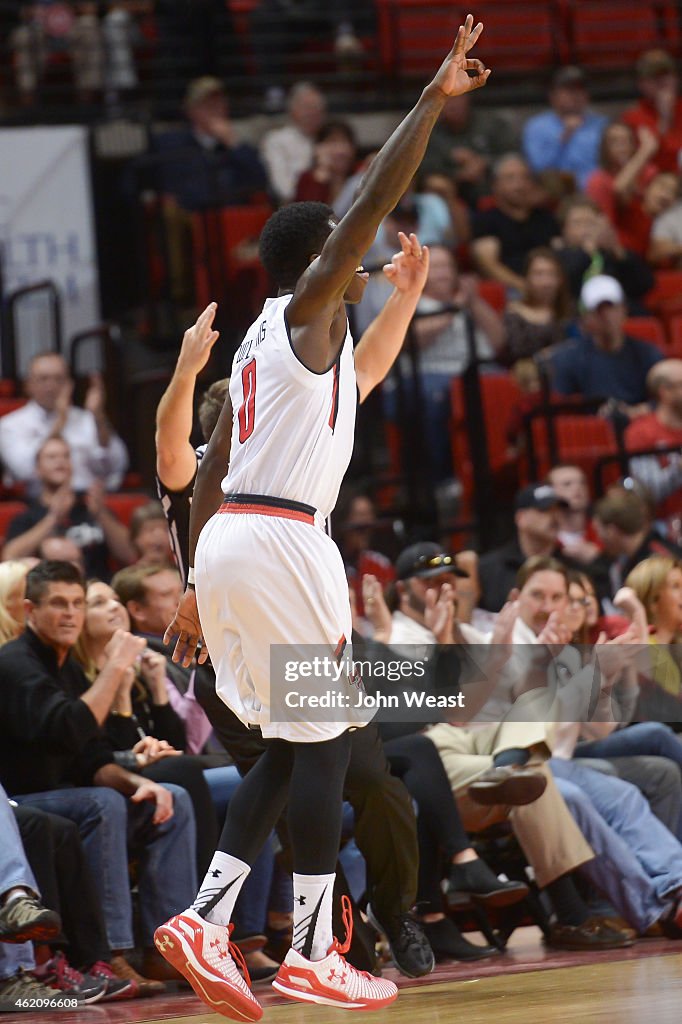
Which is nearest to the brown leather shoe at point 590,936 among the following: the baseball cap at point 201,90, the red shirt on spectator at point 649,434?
the red shirt on spectator at point 649,434

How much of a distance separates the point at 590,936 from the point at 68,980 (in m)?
1.85

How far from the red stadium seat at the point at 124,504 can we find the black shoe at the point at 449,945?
3.79 metres

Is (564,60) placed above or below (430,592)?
above

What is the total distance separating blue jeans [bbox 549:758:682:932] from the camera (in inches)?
230

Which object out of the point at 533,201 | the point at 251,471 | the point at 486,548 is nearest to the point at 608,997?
the point at 251,471

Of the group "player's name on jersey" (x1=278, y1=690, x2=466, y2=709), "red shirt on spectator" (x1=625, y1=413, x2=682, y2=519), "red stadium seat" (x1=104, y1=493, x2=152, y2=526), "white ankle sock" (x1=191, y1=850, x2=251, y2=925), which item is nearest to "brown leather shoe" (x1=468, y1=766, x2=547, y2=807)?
"player's name on jersey" (x1=278, y1=690, x2=466, y2=709)

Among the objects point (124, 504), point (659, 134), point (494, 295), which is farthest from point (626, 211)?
point (124, 504)

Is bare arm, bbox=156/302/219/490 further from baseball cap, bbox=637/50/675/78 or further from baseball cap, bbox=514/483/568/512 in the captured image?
baseball cap, bbox=637/50/675/78

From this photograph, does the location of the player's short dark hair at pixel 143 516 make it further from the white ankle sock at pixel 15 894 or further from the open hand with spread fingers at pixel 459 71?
the open hand with spread fingers at pixel 459 71

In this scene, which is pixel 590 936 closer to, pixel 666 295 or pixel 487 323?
pixel 487 323

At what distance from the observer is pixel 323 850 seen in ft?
12.9

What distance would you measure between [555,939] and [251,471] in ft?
8.36

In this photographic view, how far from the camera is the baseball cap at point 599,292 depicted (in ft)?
33.7

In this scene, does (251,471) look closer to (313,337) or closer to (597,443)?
(313,337)
